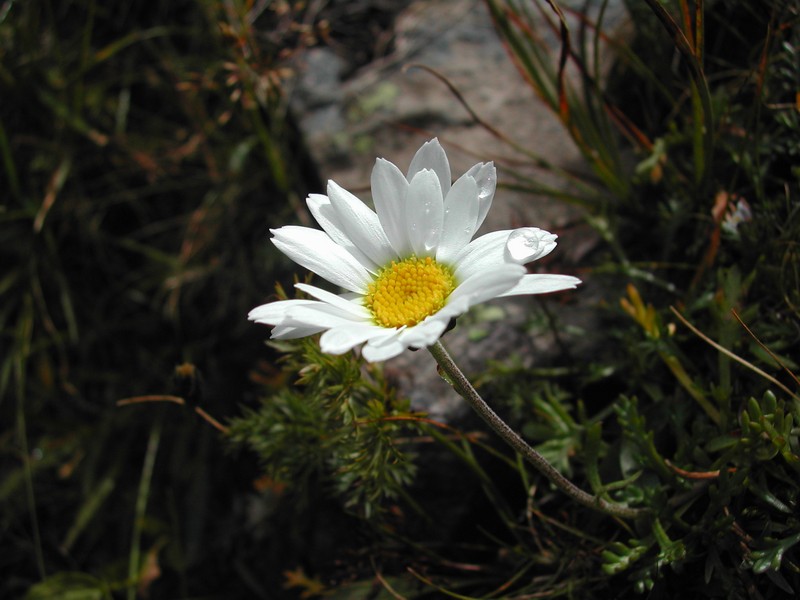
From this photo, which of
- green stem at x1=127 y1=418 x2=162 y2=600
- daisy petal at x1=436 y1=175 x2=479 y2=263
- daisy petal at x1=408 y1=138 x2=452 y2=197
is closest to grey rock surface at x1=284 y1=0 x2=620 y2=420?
daisy petal at x1=436 y1=175 x2=479 y2=263

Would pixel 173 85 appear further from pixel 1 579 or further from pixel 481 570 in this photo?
pixel 481 570

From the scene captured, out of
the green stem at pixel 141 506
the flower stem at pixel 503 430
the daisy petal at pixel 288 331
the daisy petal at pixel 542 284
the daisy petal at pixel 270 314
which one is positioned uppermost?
the daisy petal at pixel 270 314

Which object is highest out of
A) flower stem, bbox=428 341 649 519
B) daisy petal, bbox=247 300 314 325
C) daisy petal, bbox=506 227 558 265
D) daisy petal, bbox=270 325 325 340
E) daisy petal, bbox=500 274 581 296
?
daisy petal, bbox=247 300 314 325

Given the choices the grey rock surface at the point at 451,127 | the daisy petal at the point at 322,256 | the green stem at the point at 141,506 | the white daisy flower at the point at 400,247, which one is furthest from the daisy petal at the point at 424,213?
the green stem at the point at 141,506

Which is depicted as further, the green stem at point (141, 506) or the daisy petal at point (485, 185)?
the green stem at point (141, 506)

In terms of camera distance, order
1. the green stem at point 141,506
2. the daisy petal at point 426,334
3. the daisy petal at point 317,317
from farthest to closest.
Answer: the green stem at point 141,506 < the daisy petal at point 317,317 < the daisy petal at point 426,334

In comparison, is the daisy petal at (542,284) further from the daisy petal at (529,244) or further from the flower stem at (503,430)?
the flower stem at (503,430)

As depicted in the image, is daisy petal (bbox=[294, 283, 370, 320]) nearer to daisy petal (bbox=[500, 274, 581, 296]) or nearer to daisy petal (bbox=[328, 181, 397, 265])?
daisy petal (bbox=[328, 181, 397, 265])

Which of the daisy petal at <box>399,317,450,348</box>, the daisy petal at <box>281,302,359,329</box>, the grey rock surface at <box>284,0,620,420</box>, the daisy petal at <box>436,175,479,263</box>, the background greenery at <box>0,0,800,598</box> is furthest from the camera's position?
the grey rock surface at <box>284,0,620,420</box>
